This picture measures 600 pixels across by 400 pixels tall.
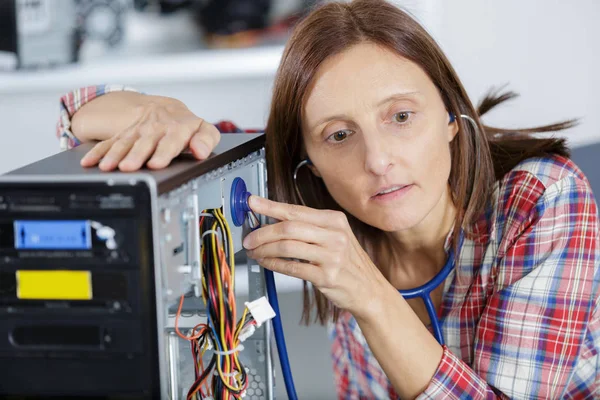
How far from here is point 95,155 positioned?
72 cm

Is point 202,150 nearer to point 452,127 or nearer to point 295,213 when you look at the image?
point 295,213

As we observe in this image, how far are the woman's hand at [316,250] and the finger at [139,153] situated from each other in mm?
147

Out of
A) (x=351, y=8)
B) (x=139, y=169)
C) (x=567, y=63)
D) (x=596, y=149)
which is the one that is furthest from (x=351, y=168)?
(x=567, y=63)

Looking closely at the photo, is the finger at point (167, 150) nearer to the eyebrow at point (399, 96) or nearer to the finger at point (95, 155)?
the finger at point (95, 155)

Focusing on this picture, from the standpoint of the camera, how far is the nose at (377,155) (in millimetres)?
990

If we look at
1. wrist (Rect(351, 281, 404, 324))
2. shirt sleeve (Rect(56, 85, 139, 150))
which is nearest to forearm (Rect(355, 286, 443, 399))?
wrist (Rect(351, 281, 404, 324))

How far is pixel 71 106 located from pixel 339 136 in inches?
17.8

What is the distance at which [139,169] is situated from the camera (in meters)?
0.69

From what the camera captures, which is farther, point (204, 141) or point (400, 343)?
point (400, 343)

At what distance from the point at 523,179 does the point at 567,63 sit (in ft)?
3.95

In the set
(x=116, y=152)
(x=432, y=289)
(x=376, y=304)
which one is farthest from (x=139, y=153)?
(x=432, y=289)

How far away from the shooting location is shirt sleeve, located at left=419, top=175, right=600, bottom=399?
100 centimetres

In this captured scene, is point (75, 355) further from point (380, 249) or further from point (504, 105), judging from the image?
point (504, 105)

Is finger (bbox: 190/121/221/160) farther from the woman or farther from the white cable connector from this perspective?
the white cable connector
